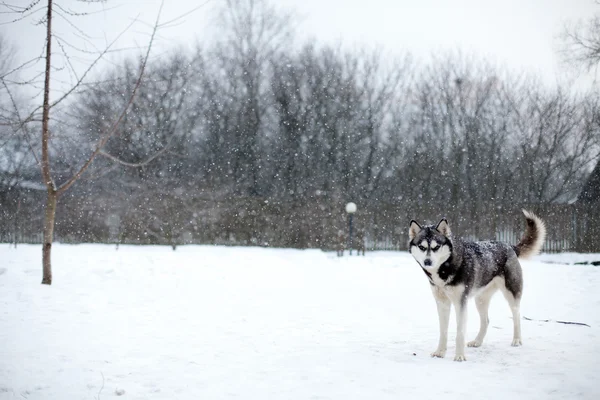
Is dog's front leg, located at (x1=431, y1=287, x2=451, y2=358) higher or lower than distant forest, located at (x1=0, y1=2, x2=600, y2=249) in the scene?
lower

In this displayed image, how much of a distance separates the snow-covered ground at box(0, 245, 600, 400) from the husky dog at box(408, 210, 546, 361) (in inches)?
14.4

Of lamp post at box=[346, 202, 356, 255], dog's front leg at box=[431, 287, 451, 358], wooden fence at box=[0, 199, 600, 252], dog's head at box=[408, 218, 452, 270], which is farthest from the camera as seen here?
wooden fence at box=[0, 199, 600, 252]

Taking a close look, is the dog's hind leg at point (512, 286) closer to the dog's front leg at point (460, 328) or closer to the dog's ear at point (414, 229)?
the dog's front leg at point (460, 328)

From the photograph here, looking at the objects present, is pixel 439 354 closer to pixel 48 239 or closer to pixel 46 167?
pixel 48 239

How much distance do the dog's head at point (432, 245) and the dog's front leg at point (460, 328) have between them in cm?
46

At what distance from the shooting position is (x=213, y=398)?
12.0 ft

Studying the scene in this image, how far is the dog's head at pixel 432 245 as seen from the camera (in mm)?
4840

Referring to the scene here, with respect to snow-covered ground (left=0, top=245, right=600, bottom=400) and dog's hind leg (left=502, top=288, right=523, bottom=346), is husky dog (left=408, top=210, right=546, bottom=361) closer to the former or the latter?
dog's hind leg (left=502, top=288, right=523, bottom=346)

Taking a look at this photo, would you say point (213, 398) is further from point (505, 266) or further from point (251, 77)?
point (251, 77)

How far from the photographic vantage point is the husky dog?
16.0 ft

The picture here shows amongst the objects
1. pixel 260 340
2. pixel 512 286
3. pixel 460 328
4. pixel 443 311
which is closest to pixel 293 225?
pixel 260 340

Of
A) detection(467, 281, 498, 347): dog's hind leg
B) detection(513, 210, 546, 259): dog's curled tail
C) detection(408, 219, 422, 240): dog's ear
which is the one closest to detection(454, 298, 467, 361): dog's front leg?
detection(467, 281, 498, 347): dog's hind leg

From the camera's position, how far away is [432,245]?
486cm

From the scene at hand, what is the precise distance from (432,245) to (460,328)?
0.92 m
